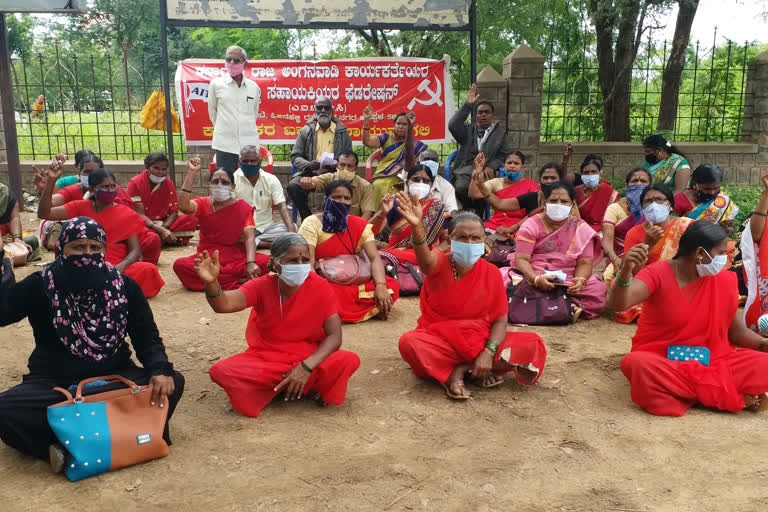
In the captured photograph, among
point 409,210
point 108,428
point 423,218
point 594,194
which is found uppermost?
point 409,210

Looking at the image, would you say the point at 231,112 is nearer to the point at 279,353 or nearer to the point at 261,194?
the point at 261,194

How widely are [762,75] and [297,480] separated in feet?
35.8

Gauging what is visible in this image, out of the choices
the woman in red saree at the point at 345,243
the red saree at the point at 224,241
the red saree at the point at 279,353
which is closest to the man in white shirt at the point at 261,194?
the red saree at the point at 224,241

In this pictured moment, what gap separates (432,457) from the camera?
3586mm

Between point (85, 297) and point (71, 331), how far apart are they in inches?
6.9

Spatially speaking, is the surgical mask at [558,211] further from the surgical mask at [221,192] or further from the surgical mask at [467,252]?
the surgical mask at [221,192]

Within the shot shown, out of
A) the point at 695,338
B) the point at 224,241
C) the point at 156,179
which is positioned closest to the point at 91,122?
the point at 156,179

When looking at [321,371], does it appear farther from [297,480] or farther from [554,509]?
[554,509]

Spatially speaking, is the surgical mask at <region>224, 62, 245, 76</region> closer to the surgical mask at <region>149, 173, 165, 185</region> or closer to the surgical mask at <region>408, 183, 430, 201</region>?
the surgical mask at <region>149, 173, 165, 185</region>

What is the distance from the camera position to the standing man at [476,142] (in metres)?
9.15

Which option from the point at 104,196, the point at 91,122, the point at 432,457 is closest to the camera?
the point at 432,457

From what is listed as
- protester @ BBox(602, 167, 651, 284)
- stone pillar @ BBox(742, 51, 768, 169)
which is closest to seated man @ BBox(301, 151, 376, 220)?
protester @ BBox(602, 167, 651, 284)

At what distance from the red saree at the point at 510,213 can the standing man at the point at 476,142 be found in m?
1.09

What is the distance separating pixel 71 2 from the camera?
733 cm
